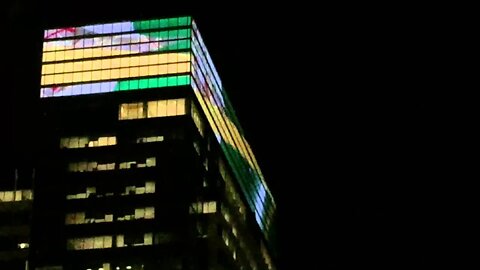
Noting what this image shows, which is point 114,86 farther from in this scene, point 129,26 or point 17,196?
point 17,196

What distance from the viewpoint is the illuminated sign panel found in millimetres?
114250

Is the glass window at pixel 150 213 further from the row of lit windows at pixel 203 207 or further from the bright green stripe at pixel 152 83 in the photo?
the bright green stripe at pixel 152 83

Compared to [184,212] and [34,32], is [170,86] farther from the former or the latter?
[34,32]

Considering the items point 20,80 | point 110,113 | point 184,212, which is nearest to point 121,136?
point 110,113

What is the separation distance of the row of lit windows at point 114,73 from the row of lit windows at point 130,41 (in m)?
2.60

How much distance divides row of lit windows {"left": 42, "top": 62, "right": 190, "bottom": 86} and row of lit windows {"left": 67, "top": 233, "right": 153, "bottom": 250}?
61.0ft

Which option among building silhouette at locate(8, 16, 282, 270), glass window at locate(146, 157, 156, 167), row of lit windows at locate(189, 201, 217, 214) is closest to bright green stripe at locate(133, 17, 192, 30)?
building silhouette at locate(8, 16, 282, 270)

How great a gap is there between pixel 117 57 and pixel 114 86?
3.81 m

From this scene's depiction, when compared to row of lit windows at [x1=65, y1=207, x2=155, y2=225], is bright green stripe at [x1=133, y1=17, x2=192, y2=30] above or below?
above

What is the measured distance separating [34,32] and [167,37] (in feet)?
302

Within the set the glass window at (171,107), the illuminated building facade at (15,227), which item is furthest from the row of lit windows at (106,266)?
the glass window at (171,107)

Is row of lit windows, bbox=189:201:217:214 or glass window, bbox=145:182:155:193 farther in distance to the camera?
glass window, bbox=145:182:155:193

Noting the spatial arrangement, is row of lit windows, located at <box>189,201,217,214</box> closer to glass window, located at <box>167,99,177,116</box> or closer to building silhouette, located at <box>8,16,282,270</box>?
building silhouette, located at <box>8,16,282,270</box>

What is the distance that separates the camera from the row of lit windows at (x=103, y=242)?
106 m
